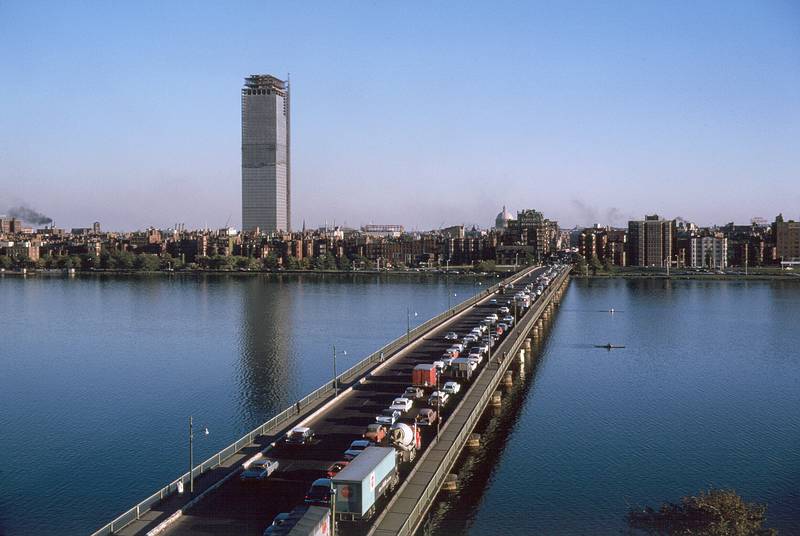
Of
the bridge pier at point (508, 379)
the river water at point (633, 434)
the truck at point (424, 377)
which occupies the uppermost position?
the truck at point (424, 377)

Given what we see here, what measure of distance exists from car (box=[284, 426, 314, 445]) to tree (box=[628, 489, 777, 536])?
8940mm

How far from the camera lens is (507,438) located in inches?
1097

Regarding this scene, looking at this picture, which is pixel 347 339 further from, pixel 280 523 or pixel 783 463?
pixel 280 523

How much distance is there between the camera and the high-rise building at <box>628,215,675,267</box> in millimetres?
128625

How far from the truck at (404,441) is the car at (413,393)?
5958 mm

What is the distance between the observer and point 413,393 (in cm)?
2762

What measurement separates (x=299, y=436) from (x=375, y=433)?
2.14 metres

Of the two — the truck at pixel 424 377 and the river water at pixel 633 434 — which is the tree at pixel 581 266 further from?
the truck at pixel 424 377

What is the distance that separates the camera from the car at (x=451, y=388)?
93.1 ft

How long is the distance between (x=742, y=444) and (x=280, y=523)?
742 inches

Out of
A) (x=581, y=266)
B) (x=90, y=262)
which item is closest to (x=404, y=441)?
(x=581, y=266)

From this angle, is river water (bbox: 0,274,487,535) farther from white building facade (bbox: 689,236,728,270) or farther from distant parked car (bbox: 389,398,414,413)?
white building facade (bbox: 689,236,728,270)

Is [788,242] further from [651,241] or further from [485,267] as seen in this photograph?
[485,267]

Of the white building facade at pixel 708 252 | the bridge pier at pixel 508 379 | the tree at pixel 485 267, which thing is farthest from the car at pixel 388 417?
the white building facade at pixel 708 252
